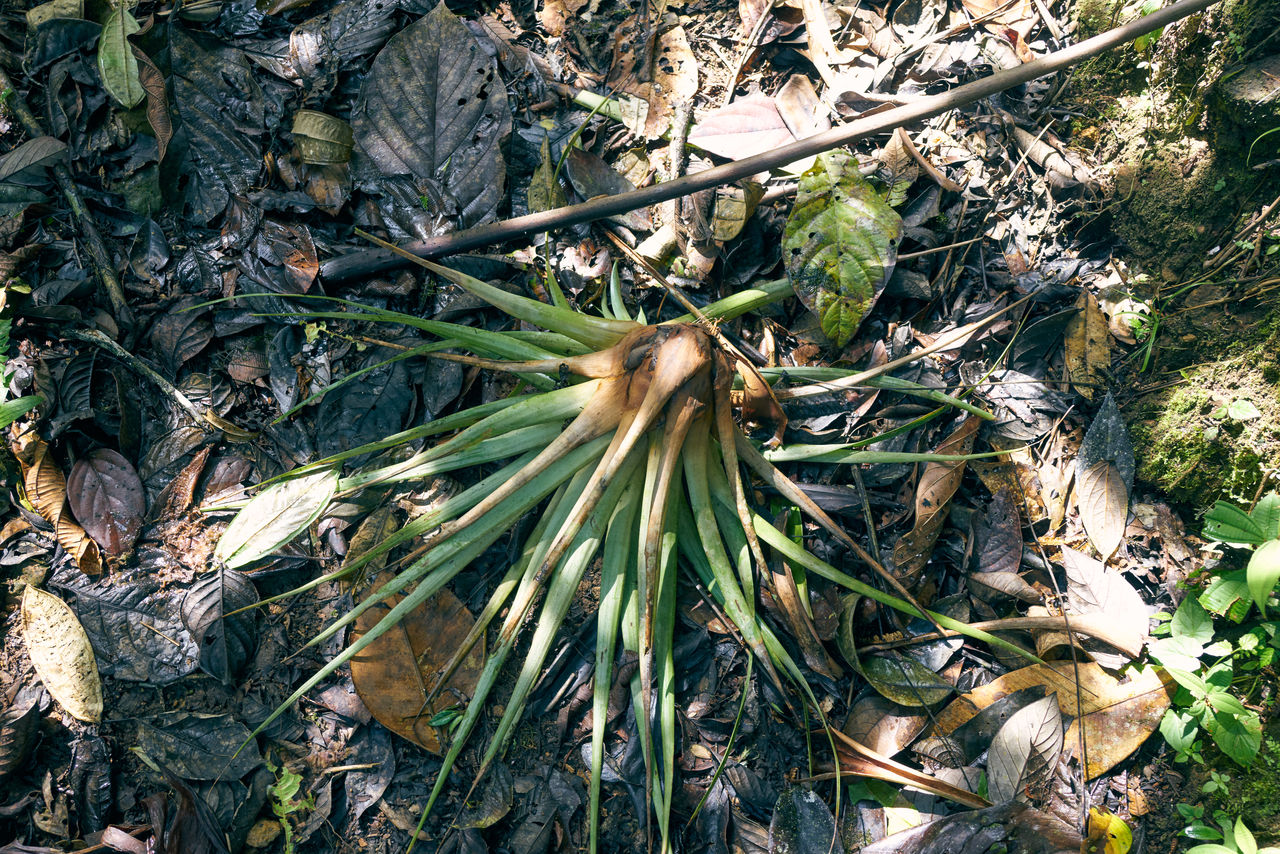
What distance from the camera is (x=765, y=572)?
1569 mm

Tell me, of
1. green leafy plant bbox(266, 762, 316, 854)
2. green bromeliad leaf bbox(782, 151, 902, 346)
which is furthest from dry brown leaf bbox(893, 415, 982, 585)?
green leafy plant bbox(266, 762, 316, 854)

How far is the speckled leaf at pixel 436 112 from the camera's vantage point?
204 centimetres

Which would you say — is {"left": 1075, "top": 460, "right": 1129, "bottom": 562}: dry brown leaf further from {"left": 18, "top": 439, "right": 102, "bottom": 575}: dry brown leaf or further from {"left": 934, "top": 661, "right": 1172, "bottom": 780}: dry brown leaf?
{"left": 18, "top": 439, "right": 102, "bottom": 575}: dry brown leaf

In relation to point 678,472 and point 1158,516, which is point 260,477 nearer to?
point 678,472

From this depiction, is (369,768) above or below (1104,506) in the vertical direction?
below

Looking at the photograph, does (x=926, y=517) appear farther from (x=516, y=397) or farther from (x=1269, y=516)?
(x=516, y=397)

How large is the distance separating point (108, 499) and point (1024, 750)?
2.45m

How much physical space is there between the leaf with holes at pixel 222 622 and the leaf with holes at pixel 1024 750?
1.88 meters

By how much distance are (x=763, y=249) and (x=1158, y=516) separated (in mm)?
1247

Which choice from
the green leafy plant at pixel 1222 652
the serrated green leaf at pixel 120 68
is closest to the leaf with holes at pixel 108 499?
the serrated green leaf at pixel 120 68

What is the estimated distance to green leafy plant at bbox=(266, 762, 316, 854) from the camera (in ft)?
5.79

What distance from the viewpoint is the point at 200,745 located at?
180 cm

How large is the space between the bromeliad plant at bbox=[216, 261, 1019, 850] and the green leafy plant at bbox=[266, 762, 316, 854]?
1.57 feet

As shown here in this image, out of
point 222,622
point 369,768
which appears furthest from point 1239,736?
point 222,622
